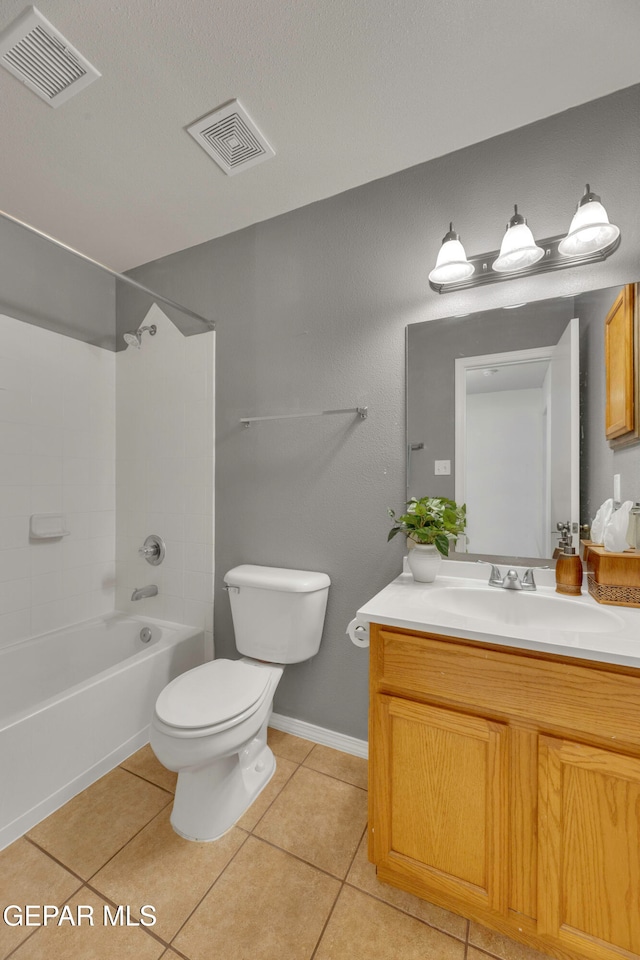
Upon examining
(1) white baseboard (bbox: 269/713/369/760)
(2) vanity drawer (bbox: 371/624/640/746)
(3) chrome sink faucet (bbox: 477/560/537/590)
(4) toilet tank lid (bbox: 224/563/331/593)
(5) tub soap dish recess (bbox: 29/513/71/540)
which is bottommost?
(1) white baseboard (bbox: 269/713/369/760)

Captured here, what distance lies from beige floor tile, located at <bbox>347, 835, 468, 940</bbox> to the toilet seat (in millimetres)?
547

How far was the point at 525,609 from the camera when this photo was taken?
1268 millimetres

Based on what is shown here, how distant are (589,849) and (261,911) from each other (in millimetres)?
864

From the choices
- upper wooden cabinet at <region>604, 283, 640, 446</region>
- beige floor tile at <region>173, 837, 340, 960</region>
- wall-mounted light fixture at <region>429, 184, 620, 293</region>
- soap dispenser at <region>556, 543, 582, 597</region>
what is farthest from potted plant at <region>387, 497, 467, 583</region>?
beige floor tile at <region>173, 837, 340, 960</region>

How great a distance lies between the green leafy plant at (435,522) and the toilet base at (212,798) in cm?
99

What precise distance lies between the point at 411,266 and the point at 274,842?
6.92 feet

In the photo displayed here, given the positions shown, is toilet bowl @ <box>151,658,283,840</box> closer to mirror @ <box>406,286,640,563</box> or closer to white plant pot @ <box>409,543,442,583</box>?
white plant pot @ <box>409,543,442,583</box>

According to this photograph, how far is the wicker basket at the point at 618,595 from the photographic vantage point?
3.80 ft

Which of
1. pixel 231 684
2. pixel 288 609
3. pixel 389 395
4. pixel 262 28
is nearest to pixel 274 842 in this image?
pixel 231 684

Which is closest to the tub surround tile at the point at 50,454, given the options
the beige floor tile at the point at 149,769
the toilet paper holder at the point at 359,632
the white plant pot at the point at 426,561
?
the beige floor tile at the point at 149,769

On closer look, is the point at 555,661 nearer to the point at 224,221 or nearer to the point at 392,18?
the point at 392,18

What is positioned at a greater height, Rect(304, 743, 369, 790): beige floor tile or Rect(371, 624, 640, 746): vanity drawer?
Rect(371, 624, 640, 746): vanity drawer

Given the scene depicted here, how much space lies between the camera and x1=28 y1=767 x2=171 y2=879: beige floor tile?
127 cm

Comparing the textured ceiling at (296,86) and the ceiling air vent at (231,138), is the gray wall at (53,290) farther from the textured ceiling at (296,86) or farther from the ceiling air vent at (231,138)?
the ceiling air vent at (231,138)
